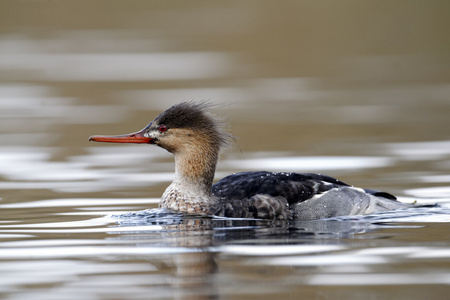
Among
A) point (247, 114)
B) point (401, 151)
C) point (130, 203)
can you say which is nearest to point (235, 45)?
point (247, 114)

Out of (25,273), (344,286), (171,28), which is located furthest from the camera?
(171,28)

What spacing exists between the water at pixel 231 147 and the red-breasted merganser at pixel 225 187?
0.80ft

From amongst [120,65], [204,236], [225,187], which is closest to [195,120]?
[225,187]

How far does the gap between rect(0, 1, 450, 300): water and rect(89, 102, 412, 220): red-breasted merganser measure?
0.24m

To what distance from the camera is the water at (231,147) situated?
299 inches

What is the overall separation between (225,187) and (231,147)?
0.55 m

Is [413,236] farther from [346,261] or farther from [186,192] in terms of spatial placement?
[186,192]

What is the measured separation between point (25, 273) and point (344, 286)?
2.36m

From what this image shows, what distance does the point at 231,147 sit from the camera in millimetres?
10914

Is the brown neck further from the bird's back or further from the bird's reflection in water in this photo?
the bird's reflection in water

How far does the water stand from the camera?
25.0 ft

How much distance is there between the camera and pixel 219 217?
403 inches

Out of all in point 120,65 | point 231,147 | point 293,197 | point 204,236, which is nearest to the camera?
point 204,236

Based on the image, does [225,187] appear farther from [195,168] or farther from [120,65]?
[120,65]
